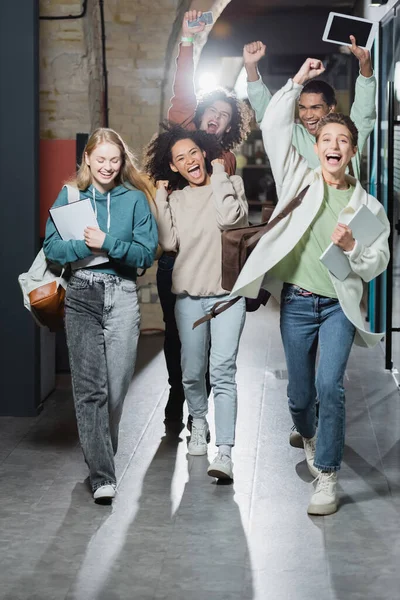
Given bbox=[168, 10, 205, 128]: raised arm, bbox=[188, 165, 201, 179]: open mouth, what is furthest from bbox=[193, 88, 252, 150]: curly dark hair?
bbox=[188, 165, 201, 179]: open mouth

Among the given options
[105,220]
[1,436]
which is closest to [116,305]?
[105,220]

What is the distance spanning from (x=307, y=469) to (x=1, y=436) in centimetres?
163

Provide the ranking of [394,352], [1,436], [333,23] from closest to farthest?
[333,23], [1,436], [394,352]

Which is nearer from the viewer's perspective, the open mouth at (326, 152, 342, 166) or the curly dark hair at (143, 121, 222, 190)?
the open mouth at (326, 152, 342, 166)

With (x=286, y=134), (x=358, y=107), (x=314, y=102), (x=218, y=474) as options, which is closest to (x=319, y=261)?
(x=286, y=134)

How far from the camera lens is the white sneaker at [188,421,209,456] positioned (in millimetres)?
4891

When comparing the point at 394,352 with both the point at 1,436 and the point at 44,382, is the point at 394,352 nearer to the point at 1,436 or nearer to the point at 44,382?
the point at 44,382

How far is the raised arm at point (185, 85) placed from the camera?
5422 mm

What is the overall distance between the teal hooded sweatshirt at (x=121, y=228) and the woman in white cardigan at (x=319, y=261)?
422 millimetres

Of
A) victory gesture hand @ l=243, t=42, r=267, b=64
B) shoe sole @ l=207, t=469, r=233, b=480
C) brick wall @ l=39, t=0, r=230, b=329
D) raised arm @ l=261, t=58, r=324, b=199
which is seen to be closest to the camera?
raised arm @ l=261, t=58, r=324, b=199

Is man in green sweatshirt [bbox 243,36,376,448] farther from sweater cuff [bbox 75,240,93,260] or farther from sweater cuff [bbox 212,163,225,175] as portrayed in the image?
sweater cuff [bbox 75,240,93,260]

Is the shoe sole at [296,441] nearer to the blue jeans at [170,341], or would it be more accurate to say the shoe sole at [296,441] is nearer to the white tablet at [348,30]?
the blue jeans at [170,341]

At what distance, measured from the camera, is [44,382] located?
19.5ft

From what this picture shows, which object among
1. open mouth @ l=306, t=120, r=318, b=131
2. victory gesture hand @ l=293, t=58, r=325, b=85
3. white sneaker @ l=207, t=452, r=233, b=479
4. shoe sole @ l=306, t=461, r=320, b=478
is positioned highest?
victory gesture hand @ l=293, t=58, r=325, b=85
